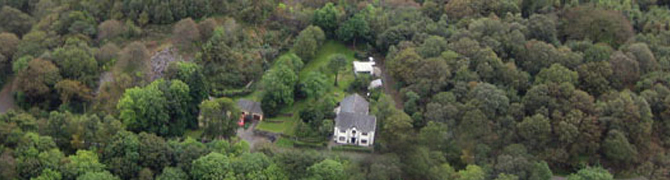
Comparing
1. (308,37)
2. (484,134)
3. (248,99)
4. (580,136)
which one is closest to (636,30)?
(580,136)

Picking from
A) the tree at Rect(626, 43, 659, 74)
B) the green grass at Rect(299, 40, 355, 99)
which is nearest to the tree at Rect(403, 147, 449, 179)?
the green grass at Rect(299, 40, 355, 99)

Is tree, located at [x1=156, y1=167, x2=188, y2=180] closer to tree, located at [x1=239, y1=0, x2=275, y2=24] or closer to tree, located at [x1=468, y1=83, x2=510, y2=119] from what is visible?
tree, located at [x1=468, y1=83, x2=510, y2=119]

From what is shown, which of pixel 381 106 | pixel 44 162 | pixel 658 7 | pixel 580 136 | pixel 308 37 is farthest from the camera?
pixel 658 7

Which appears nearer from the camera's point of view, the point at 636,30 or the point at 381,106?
the point at 381,106

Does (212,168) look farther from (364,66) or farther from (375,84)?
(364,66)

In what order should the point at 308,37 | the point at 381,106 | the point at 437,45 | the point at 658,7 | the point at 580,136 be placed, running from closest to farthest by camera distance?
the point at 580,136, the point at 381,106, the point at 437,45, the point at 308,37, the point at 658,7

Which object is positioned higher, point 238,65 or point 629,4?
point 629,4

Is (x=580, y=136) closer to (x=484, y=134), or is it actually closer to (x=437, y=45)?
(x=484, y=134)

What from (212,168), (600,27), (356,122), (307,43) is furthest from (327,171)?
(600,27)
